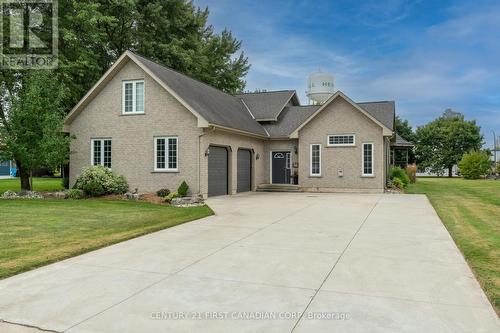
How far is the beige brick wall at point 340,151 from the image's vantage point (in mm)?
21094

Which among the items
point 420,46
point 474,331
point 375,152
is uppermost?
point 420,46

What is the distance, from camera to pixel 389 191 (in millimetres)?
21203

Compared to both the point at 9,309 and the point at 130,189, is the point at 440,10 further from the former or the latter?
the point at 9,309

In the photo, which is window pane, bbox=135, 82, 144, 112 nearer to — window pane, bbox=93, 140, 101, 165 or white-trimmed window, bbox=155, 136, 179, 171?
white-trimmed window, bbox=155, 136, 179, 171

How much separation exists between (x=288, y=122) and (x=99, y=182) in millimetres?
12872

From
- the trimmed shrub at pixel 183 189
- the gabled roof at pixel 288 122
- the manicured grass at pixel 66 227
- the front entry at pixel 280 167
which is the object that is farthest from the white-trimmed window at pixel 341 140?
the manicured grass at pixel 66 227

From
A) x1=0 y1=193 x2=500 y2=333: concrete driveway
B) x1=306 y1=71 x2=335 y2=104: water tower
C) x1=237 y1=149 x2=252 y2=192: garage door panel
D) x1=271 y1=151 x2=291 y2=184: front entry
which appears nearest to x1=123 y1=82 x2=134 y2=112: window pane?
x1=237 y1=149 x2=252 y2=192: garage door panel

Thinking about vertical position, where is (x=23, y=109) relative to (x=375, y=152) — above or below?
above

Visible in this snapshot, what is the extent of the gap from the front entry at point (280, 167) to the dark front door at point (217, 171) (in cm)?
520

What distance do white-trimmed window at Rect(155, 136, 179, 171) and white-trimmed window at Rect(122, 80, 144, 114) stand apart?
1913 millimetres

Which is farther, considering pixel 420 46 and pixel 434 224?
pixel 420 46

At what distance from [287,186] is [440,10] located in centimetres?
1166

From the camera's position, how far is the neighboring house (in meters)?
17.7

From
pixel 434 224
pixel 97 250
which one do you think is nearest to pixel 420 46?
pixel 434 224
